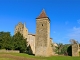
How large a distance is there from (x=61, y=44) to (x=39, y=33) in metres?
28.6

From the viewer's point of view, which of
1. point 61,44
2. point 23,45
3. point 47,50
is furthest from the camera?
point 61,44

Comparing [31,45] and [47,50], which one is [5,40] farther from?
[31,45]

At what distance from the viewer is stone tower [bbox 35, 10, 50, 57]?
156ft

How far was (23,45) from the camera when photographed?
58.9 meters

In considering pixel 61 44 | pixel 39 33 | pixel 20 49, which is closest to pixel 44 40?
pixel 39 33

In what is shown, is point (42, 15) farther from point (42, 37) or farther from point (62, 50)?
point (62, 50)

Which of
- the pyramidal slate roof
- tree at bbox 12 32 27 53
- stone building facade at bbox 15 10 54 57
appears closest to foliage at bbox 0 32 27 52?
tree at bbox 12 32 27 53

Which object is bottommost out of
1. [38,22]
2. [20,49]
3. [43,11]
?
[20,49]

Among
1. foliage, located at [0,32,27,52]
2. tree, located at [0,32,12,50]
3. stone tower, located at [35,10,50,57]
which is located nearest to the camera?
stone tower, located at [35,10,50,57]

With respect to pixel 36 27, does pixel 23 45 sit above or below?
below

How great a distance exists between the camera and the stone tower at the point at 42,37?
47656 millimetres

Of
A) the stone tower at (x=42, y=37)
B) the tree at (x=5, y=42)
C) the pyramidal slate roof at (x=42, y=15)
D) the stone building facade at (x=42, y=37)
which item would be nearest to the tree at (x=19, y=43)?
the tree at (x=5, y=42)

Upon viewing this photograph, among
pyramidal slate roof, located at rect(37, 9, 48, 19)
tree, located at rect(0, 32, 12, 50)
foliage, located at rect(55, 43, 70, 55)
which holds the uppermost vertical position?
pyramidal slate roof, located at rect(37, 9, 48, 19)

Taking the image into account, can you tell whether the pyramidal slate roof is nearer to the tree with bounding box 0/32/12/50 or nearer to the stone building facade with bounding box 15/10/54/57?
the stone building facade with bounding box 15/10/54/57
